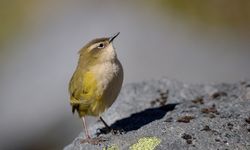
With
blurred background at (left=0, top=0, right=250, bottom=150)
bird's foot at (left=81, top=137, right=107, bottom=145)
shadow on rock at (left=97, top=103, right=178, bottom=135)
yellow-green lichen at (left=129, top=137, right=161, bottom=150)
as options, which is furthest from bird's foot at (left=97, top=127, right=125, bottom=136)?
blurred background at (left=0, top=0, right=250, bottom=150)

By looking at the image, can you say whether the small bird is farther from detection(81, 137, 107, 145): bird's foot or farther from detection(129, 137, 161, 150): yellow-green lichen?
detection(129, 137, 161, 150): yellow-green lichen

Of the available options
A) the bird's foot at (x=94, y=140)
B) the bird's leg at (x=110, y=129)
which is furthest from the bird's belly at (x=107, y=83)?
the bird's foot at (x=94, y=140)

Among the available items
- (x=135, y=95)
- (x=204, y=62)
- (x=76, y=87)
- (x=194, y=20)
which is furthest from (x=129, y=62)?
(x=76, y=87)

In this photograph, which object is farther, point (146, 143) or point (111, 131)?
point (111, 131)

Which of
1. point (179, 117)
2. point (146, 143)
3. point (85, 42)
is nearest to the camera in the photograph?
point (146, 143)

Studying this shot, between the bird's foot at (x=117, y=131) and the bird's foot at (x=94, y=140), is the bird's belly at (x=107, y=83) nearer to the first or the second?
the bird's foot at (x=117, y=131)

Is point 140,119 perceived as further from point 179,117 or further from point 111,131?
point 179,117

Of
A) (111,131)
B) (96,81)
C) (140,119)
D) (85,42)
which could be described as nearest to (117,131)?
(111,131)
